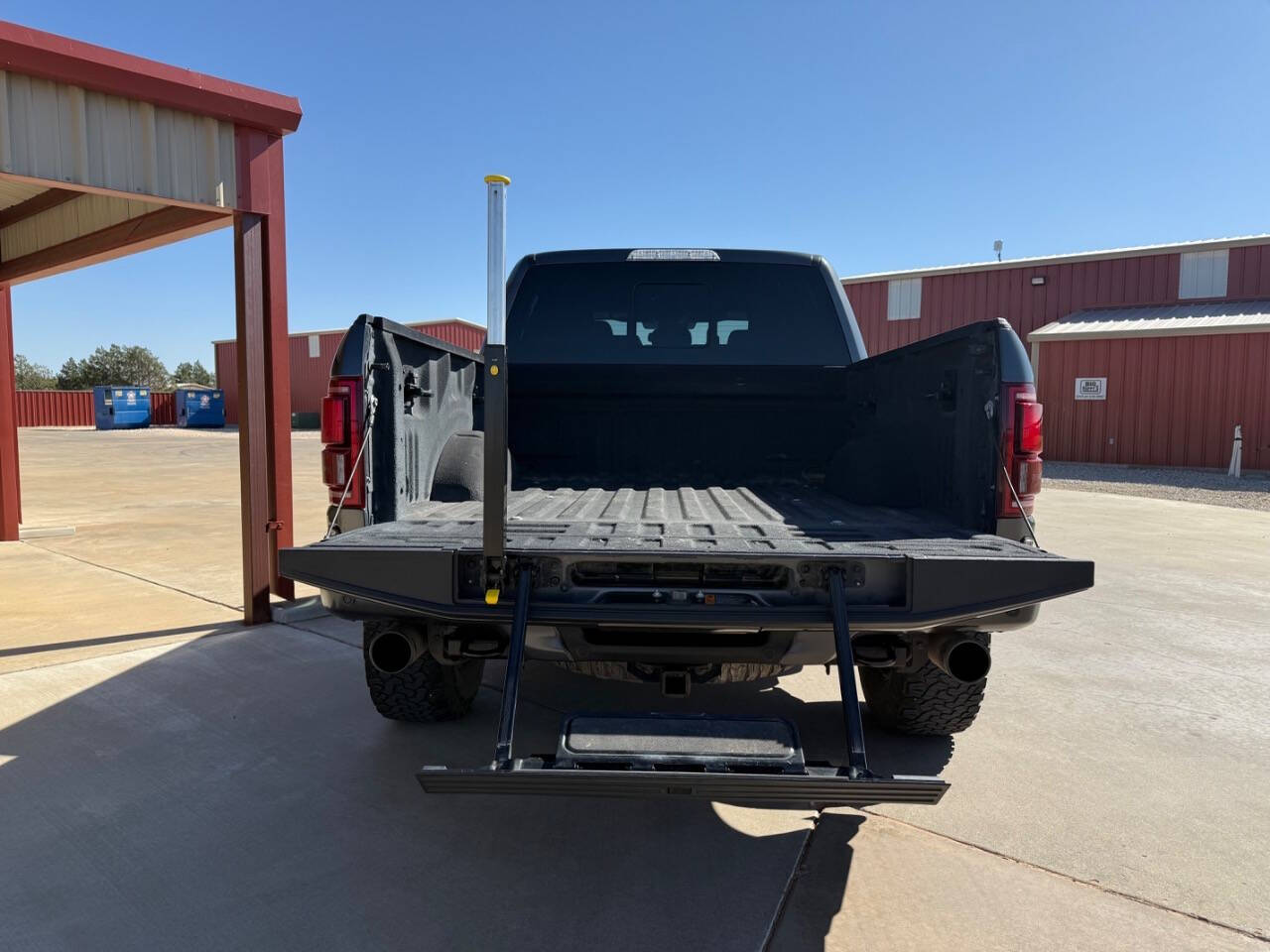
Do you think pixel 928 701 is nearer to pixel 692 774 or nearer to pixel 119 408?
pixel 692 774

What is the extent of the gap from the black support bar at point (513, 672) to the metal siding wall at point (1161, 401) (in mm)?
19217

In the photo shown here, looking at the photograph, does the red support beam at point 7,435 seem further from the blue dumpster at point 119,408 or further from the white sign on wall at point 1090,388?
the blue dumpster at point 119,408

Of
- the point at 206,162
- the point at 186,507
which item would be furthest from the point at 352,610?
the point at 186,507

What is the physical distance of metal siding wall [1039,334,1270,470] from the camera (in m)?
16.7

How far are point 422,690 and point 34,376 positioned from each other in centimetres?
9371

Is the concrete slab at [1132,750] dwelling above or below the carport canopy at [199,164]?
below

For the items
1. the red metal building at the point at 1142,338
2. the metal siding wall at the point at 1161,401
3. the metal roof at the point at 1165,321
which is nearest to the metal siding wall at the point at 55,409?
the red metal building at the point at 1142,338

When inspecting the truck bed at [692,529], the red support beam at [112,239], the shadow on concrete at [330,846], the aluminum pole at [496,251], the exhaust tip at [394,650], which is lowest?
the shadow on concrete at [330,846]

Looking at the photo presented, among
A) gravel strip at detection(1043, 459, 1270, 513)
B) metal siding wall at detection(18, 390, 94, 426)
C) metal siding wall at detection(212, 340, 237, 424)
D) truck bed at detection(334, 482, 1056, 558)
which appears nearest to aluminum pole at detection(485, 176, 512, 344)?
truck bed at detection(334, 482, 1056, 558)

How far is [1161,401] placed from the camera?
17.6 metres

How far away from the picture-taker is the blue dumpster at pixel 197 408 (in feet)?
140

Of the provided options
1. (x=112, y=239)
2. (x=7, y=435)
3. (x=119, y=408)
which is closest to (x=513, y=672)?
(x=112, y=239)

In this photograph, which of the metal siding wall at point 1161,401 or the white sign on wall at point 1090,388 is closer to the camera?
the metal siding wall at point 1161,401

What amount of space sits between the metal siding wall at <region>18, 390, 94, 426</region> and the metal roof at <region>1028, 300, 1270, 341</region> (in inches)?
1927
